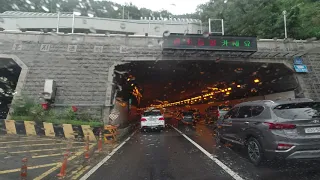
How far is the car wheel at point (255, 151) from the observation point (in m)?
6.82

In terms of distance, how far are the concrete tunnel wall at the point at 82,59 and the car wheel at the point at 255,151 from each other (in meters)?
11.1

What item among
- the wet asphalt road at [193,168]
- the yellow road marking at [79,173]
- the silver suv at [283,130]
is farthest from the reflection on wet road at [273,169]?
the yellow road marking at [79,173]

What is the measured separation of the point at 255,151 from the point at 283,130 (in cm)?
116

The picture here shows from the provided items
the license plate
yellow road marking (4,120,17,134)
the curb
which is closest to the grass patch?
the curb

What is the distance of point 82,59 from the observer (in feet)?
59.8

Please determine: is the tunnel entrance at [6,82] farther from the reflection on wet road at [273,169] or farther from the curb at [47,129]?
the reflection on wet road at [273,169]

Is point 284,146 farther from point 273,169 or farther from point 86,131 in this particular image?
point 86,131

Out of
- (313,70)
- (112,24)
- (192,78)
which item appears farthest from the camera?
(112,24)

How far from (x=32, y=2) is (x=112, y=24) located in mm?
21636

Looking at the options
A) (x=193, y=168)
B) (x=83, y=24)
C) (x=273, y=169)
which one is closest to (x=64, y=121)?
(x=193, y=168)

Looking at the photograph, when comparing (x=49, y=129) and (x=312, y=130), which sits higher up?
(x=312, y=130)

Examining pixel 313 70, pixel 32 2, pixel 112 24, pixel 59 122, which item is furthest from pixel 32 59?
pixel 32 2

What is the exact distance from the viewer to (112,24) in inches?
1620

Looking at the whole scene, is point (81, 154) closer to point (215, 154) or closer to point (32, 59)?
point (215, 154)
